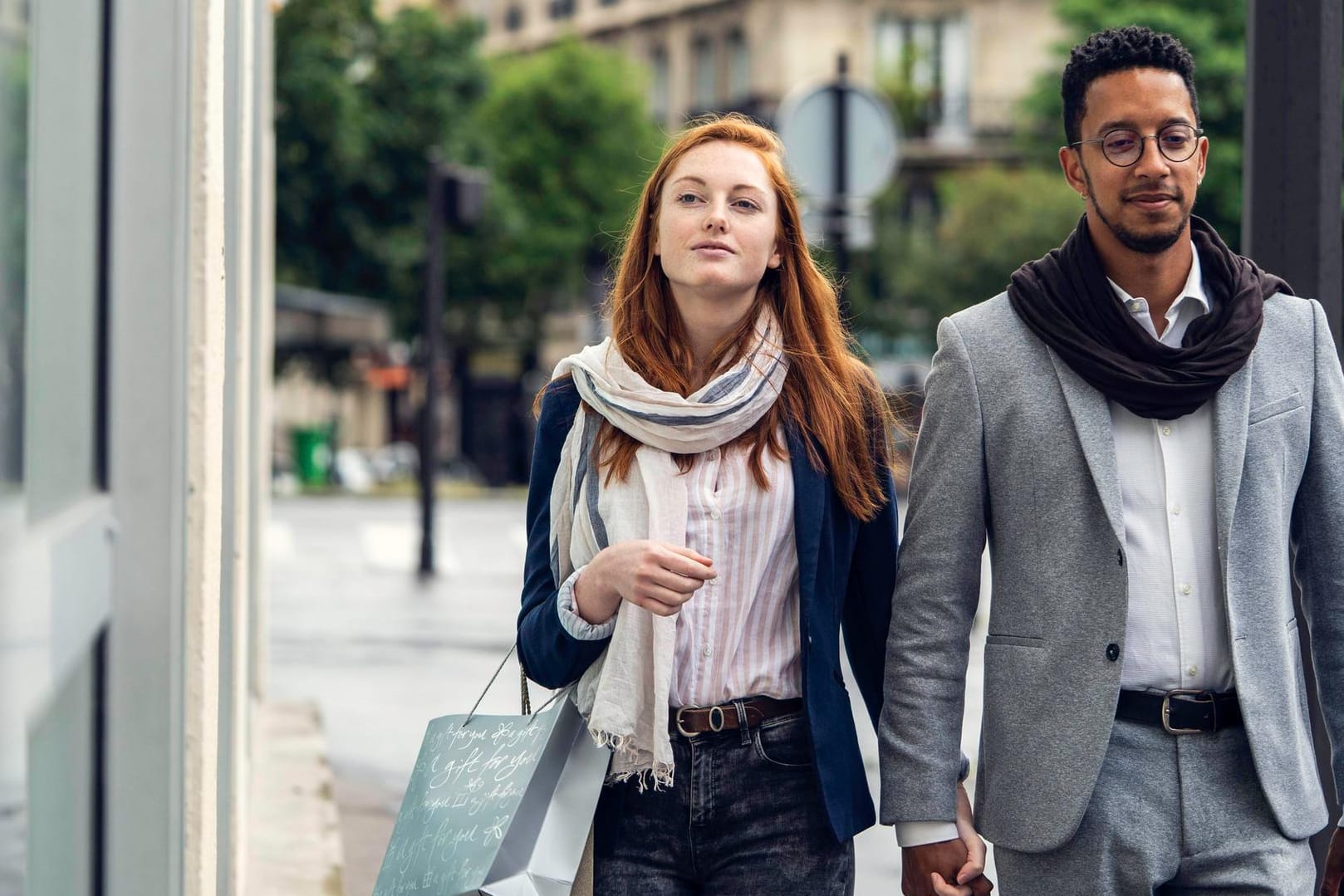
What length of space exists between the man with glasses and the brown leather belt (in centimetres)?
27

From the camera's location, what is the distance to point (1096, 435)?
3018 millimetres

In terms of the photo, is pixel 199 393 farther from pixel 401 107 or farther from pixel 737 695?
pixel 401 107

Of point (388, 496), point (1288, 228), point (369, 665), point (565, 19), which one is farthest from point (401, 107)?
point (1288, 228)

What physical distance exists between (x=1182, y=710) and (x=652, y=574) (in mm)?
832

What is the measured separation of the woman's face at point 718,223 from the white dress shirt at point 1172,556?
64 centimetres

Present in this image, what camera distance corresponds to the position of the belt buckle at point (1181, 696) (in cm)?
292

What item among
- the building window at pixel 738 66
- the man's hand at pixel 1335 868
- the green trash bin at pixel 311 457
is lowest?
the green trash bin at pixel 311 457

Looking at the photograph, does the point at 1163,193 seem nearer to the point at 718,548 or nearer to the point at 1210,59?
the point at 718,548

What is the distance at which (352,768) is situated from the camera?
27.3ft

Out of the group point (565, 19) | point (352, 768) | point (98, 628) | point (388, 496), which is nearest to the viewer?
point (98, 628)

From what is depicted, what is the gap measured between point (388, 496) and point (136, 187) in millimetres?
28583

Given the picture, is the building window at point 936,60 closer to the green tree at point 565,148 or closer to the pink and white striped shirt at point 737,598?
the green tree at point 565,148

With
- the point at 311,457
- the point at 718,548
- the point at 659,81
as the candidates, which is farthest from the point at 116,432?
the point at 659,81

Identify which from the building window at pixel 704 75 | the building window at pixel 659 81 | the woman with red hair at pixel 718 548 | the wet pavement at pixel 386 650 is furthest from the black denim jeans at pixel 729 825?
the building window at pixel 659 81
